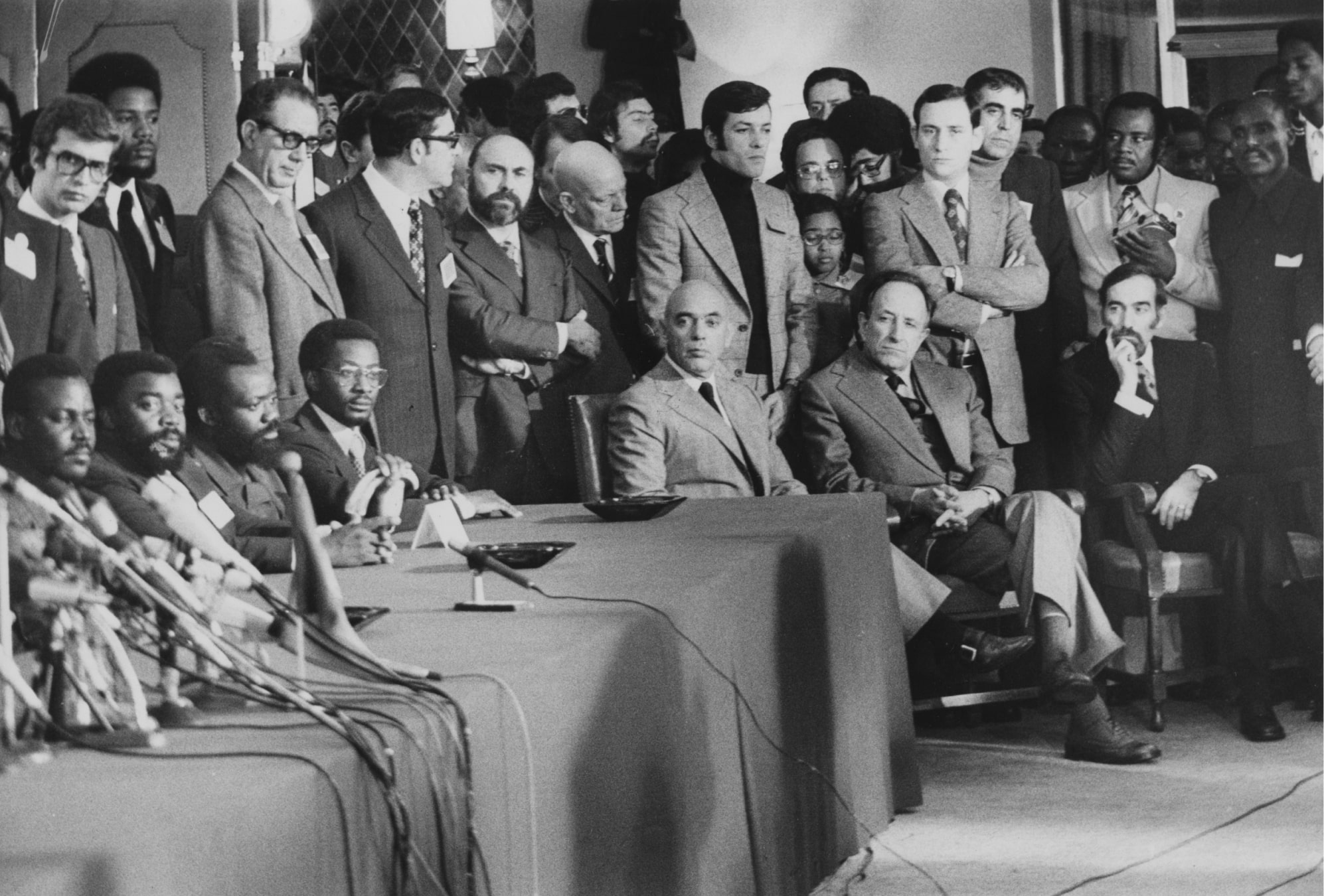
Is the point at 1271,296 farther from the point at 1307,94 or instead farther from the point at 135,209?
the point at 135,209

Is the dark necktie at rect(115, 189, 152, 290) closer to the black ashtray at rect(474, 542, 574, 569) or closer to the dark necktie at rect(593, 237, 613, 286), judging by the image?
the dark necktie at rect(593, 237, 613, 286)

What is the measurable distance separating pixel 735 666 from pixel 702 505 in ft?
3.51

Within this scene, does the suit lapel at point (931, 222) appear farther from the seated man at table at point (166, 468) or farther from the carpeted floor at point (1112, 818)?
the seated man at table at point (166, 468)

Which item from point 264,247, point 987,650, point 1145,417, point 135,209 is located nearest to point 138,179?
point 135,209

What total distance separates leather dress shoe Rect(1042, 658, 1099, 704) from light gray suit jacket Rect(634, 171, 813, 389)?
997 millimetres

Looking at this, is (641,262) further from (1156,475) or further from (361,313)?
(1156,475)

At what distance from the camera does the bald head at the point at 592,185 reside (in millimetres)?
4629

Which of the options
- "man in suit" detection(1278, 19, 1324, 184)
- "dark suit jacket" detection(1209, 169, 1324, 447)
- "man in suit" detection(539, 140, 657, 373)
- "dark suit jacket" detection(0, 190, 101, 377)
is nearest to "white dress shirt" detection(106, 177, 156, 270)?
"dark suit jacket" detection(0, 190, 101, 377)

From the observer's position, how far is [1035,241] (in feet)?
16.5

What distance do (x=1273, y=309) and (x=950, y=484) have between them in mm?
1046

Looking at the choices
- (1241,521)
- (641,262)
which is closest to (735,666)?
(641,262)

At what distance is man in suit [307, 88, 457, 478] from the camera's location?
4.18m

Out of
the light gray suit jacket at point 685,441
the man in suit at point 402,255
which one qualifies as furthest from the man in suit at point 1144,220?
the man in suit at point 402,255

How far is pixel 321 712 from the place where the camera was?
5.40 feet
